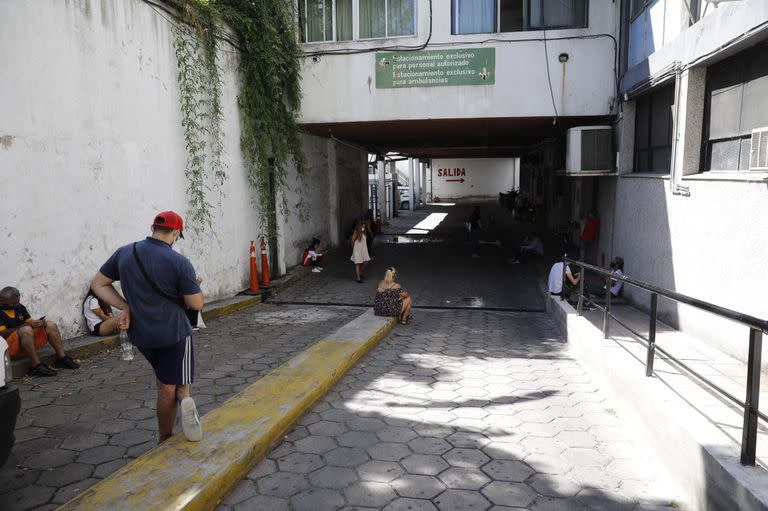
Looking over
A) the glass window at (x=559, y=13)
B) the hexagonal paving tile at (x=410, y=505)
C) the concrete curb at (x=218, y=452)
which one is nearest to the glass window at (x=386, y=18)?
the glass window at (x=559, y=13)

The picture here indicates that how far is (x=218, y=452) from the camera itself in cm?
385

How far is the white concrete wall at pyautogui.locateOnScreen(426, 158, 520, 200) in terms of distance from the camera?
44.8 m

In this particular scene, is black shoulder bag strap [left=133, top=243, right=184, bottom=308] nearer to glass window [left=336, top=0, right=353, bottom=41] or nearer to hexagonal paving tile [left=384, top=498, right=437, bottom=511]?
hexagonal paving tile [left=384, top=498, right=437, bottom=511]

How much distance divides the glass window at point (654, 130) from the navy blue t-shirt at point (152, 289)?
7.63 m

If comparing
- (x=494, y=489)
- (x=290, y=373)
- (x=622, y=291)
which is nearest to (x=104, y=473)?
(x=290, y=373)

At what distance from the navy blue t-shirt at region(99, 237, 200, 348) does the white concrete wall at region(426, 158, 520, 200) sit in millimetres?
41624

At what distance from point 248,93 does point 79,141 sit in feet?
14.7

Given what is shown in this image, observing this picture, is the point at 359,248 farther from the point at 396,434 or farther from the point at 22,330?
the point at 396,434

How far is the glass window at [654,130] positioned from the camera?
888 cm

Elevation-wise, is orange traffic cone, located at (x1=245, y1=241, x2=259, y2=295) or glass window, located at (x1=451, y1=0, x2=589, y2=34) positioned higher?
glass window, located at (x1=451, y1=0, x2=589, y2=34)

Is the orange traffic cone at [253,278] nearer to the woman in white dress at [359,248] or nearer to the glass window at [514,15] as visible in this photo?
the woman in white dress at [359,248]

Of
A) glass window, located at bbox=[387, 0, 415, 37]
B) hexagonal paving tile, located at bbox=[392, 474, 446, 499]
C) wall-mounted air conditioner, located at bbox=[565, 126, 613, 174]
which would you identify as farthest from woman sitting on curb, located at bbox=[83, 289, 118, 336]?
wall-mounted air conditioner, located at bbox=[565, 126, 613, 174]

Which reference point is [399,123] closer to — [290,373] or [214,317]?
[214,317]

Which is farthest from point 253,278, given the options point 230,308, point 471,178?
point 471,178
